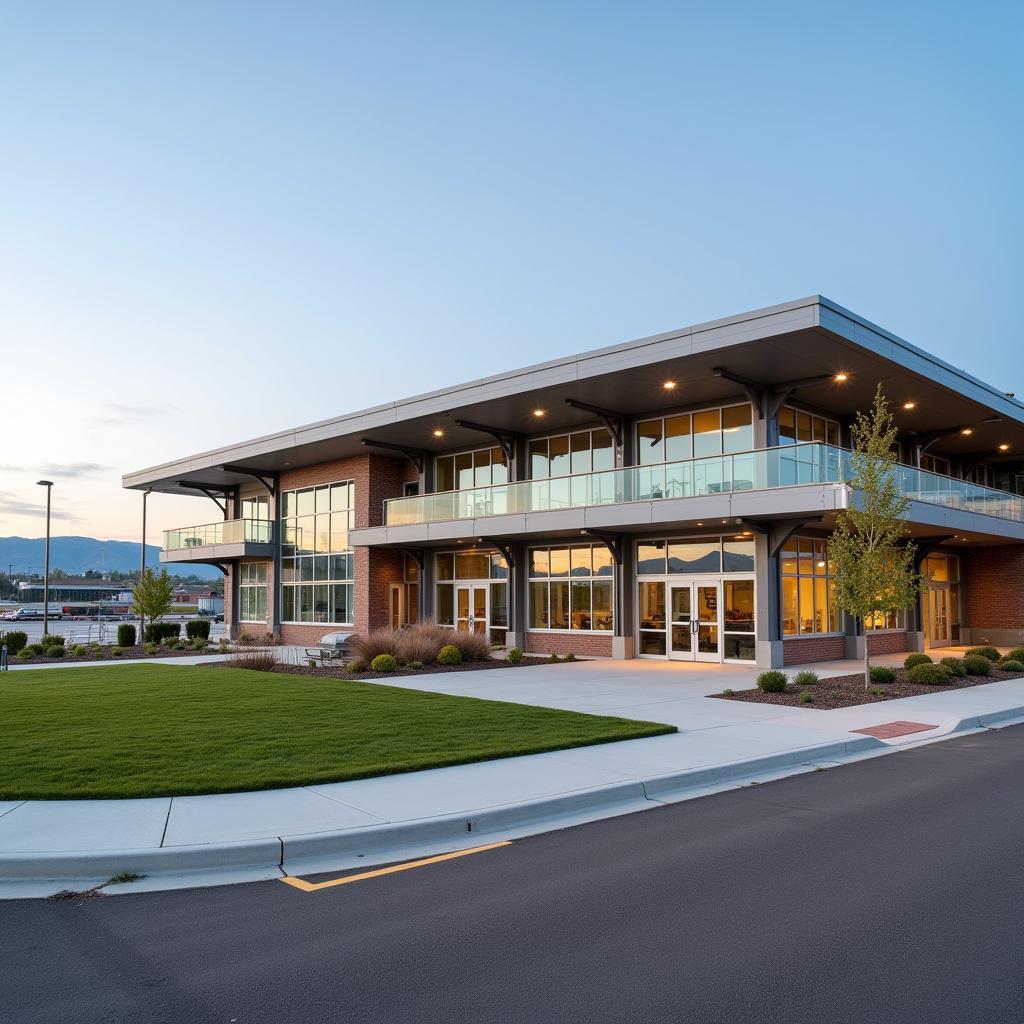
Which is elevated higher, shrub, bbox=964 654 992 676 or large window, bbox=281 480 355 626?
large window, bbox=281 480 355 626

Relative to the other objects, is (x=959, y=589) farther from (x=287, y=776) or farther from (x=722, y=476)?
(x=287, y=776)

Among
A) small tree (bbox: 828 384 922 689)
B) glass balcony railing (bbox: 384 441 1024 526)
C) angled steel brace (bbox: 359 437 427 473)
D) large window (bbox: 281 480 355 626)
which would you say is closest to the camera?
small tree (bbox: 828 384 922 689)

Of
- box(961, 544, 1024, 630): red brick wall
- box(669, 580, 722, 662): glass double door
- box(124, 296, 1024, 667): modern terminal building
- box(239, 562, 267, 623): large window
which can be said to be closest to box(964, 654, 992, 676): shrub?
box(124, 296, 1024, 667): modern terminal building

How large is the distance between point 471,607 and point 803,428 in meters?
13.3

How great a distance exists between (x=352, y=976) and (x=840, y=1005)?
2506 mm

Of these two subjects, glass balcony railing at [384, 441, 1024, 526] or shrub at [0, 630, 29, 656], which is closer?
glass balcony railing at [384, 441, 1024, 526]

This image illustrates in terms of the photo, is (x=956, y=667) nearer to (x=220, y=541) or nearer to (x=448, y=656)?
(x=448, y=656)

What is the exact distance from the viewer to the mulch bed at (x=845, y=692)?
16.7 m

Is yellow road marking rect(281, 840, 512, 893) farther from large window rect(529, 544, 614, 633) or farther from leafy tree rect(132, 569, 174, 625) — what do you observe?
leafy tree rect(132, 569, 174, 625)

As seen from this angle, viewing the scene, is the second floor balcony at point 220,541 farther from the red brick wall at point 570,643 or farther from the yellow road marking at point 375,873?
the yellow road marking at point 375,873

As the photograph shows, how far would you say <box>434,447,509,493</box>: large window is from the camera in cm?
3284

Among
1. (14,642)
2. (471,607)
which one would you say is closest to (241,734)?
(471,607)

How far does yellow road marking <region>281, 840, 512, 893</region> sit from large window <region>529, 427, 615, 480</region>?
2151cm

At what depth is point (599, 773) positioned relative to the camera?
387 inches
